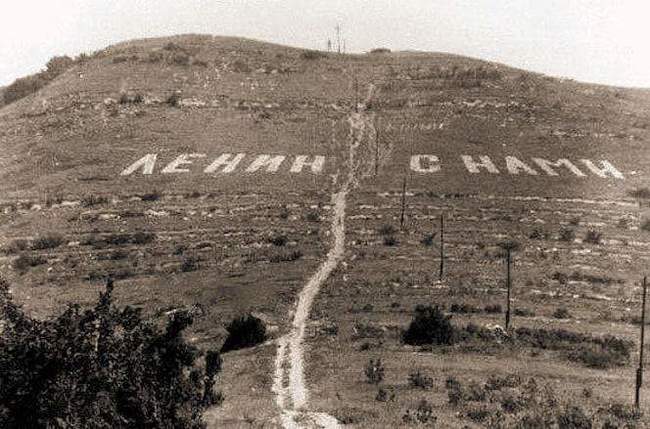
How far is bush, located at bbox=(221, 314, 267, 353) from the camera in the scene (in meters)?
27.2

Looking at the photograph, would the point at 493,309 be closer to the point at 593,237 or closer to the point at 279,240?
the point at 593,237

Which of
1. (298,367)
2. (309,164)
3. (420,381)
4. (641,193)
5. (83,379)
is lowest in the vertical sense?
(298,367)

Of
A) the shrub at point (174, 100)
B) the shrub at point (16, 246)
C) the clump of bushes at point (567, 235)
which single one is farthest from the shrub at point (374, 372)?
the shrub at point (174, 100)

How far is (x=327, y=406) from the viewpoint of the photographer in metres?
20.8

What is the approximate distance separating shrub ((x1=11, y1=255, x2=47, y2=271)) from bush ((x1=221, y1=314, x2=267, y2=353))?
53.1 ft

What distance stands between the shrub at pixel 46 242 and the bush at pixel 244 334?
1829 centimetres

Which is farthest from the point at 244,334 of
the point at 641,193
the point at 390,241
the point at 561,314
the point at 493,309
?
the point at 641,193

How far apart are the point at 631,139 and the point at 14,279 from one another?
5491 centimetres

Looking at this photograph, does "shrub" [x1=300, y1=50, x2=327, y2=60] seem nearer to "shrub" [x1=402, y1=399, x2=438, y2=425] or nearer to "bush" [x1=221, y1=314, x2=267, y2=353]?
"bush" [x1=221, y1=314, x2=267, y2=353]

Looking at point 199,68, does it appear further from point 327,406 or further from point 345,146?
point 327,406

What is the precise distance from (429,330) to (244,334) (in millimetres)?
7486

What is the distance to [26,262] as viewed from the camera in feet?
125

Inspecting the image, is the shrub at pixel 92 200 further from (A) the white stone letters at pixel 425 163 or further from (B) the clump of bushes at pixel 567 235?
(B) the clump of bushes at pixel 567 235

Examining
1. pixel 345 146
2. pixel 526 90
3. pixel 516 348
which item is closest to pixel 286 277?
pixel 516 348
